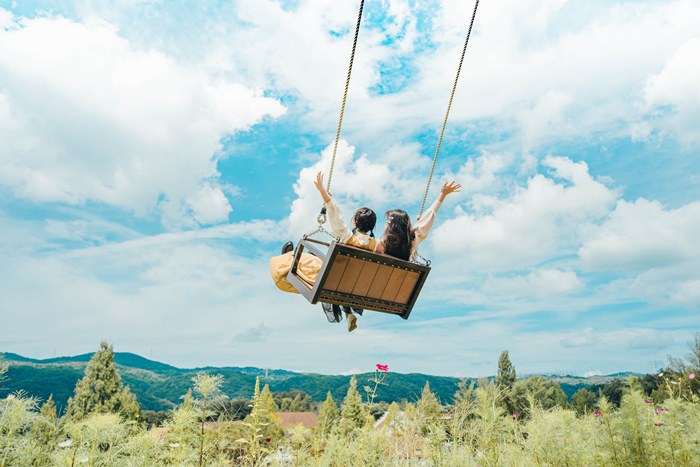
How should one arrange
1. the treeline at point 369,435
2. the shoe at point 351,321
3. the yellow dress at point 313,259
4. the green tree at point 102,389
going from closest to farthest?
the treeline at point 369,435 < the yellow dress at point 313,259 < the shoe at point 351,321 < the green tree at point 102,389

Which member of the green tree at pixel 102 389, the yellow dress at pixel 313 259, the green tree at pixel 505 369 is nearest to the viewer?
the yellow dress at pixel 313 259

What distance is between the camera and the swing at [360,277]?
416 centimetres

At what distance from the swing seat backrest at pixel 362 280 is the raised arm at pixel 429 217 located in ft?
1.50

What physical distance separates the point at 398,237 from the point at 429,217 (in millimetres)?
678

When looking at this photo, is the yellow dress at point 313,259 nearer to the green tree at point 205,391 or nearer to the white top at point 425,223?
the white top at point 425,223

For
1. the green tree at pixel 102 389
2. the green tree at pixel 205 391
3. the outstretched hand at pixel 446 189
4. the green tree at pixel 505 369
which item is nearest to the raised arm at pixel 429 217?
the outstretched hand at pixel 446 189


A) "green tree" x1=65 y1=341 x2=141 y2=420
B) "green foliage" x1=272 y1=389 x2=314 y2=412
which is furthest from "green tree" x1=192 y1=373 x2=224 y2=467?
"green foliage" x1=272 y1=389 x2=314 y2=412

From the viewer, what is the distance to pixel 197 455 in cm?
337

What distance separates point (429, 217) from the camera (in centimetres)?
526

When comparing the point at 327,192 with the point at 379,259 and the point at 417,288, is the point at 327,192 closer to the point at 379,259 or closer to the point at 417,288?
the point at 379,259

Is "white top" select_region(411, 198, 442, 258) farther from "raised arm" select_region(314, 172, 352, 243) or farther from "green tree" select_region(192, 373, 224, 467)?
"green tree" select_region(192, 373, 224, 467)

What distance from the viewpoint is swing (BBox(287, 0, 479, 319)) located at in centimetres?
416

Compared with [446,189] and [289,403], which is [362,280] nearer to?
[446,189]

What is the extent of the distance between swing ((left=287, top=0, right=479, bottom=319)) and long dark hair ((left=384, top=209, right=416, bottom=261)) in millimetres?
234
